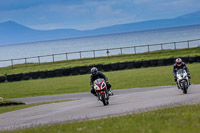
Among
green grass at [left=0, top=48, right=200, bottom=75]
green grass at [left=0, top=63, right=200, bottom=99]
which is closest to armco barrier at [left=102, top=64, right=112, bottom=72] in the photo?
green grass at [left=0, top=63, right=200, bottom=99]

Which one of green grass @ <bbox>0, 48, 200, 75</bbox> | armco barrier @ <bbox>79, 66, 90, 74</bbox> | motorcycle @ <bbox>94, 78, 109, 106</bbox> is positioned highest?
green grass @ <bbox>0, 48, 200, 75</bbox>

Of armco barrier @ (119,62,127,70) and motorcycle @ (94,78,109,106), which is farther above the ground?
armco barrier @ (119,62,127,70)

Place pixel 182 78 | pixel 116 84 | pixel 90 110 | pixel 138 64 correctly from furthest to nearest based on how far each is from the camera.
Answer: pixel 138 64 < pixel 116 84 < pixel 182 78 < pixel 90 110

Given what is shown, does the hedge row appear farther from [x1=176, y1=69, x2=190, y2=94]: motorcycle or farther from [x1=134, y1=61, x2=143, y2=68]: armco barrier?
[x1=176, y1=69, x2=190, y2=94]: motorcycle

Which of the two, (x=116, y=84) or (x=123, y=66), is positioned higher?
(x=123, y=66)

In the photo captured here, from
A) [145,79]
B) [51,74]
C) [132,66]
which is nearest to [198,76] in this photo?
[145,79]

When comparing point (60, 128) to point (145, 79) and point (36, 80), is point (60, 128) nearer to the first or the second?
point (145, 79)

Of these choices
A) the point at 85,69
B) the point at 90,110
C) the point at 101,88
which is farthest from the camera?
the point at 85,69

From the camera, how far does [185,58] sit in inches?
1441

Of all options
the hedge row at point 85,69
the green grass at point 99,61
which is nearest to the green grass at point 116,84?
the hedge row at point 85,69

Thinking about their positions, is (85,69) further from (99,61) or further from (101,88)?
(101,88)

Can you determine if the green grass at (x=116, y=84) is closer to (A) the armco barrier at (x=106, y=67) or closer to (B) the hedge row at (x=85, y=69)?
(B) the hedge row at (x=85, y=69)

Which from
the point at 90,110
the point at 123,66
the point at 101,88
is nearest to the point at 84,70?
the point at 123,66

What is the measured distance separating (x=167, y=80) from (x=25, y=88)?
1205 centimetres
